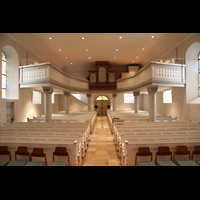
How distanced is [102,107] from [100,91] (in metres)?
5.72

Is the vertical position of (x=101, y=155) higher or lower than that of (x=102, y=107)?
lower

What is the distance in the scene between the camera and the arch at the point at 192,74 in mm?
8266

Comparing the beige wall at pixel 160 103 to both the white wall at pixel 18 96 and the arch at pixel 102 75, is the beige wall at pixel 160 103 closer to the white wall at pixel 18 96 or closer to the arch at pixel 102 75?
the white wall at pixel 18 96

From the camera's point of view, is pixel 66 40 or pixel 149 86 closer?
pixel 149 86

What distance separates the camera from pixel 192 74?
828 cm

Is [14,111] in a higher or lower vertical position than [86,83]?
lower

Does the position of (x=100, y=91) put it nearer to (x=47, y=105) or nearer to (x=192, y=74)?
(x=47, y=105)

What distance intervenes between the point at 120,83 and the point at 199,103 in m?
8.29

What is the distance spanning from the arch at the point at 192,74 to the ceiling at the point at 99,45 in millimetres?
1163

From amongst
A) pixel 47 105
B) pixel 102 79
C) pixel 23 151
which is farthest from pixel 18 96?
pixel 102 79

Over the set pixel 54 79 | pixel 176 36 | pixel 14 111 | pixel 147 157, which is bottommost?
pixel 147 157
